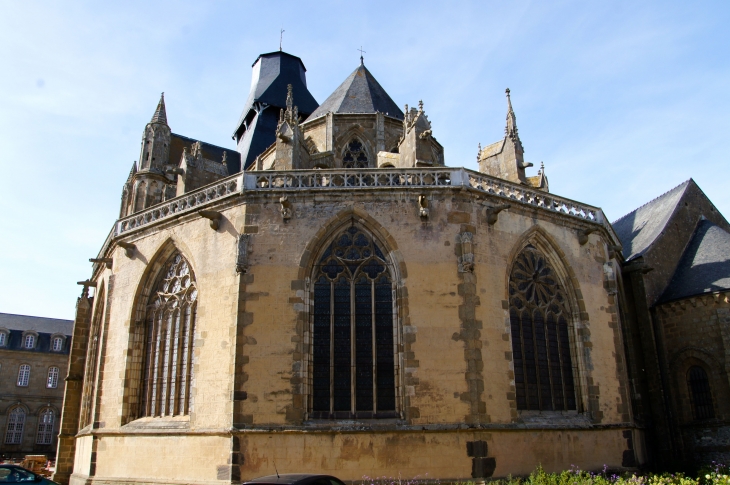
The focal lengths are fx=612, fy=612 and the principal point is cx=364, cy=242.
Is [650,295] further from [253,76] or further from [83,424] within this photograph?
[253,76]

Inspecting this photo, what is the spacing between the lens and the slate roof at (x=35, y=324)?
122 feet

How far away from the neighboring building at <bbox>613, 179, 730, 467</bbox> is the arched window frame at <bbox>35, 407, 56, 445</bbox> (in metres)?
32.8

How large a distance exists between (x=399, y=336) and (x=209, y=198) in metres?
5.45

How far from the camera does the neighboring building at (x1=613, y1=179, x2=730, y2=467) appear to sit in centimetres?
1617

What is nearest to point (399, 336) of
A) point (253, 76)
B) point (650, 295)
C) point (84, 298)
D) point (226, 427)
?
point (226, 427)

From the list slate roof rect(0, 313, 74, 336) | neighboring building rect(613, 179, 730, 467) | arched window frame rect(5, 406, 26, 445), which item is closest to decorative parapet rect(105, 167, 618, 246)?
neighboring building rect(613, 179, 730, 467)

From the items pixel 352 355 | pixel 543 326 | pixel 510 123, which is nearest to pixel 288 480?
pixel 352 355

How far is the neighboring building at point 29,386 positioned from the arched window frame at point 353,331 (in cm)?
2925

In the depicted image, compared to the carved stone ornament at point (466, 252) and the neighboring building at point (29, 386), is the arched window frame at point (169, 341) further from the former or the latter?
the neighboring building at point (29, 386)

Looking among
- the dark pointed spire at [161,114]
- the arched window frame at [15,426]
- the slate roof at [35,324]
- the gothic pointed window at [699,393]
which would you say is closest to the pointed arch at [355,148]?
the dark pointed spire at [161,114]

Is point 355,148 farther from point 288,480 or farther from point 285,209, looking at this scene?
point 288,480

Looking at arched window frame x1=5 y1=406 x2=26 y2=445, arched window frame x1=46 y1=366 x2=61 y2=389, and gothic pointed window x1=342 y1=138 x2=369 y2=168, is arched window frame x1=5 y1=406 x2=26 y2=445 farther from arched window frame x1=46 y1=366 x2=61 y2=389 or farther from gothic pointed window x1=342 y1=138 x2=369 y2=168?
gothic pointed window x1=342 y1=138 x2=369 y2=168

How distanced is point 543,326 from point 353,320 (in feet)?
14.9

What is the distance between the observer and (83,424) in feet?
55.2
